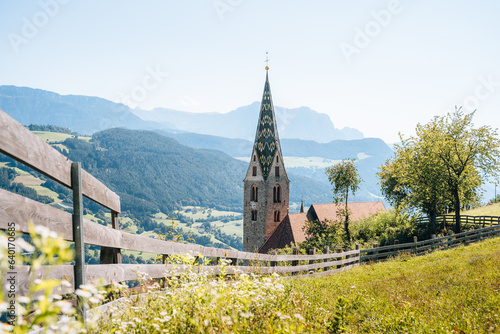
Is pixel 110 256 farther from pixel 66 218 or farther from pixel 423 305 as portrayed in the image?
pixel 423 305

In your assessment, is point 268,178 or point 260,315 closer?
point 260,315

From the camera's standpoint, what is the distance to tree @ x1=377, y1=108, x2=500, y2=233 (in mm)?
27141

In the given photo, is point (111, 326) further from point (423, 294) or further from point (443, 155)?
point (443, 155)

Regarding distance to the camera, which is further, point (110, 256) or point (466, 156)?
point (466, 156)

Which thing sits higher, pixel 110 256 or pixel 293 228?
pixel 110 256

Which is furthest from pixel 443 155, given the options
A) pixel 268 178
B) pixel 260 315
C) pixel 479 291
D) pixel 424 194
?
pixel 260 315

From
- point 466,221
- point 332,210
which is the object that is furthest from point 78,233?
point 332,210

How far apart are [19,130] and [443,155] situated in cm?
3023

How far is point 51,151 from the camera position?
2.76m

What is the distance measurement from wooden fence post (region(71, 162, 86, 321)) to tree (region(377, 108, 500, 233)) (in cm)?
2935

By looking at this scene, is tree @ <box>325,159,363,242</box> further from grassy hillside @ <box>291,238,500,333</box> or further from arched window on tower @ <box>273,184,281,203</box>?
grassy hillside @ <box>291,238,500,333</box>

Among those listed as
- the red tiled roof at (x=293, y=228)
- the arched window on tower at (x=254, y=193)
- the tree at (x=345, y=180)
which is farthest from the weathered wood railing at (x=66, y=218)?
the arched window on tower at (x=254, y=193)

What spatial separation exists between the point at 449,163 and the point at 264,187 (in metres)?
21.7

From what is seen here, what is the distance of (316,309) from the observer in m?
4.91
